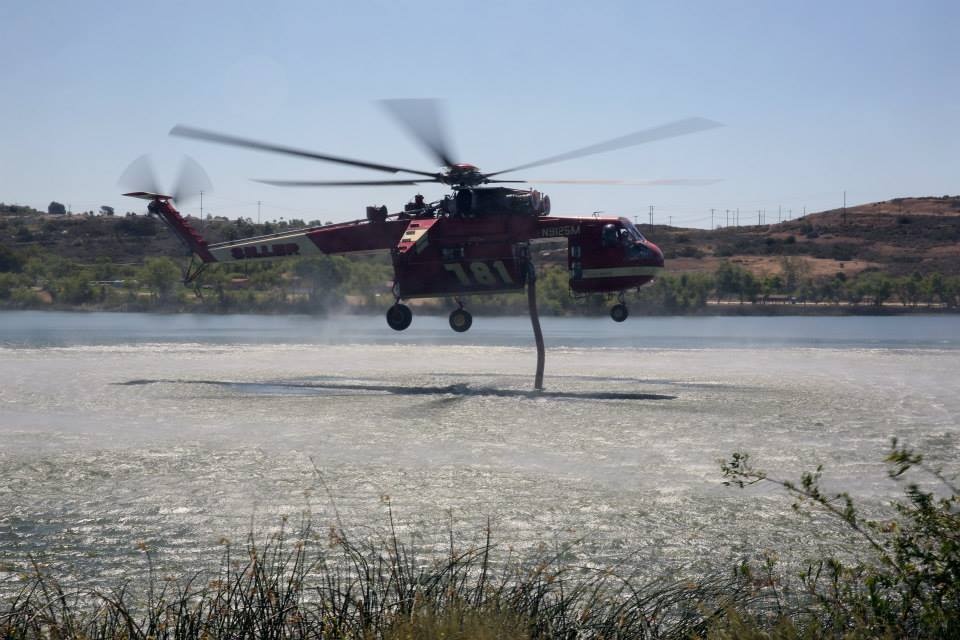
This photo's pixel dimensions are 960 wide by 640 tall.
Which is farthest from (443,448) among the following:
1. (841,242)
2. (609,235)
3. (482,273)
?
(841,242)

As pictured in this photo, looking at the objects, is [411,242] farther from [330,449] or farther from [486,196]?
[330,449]

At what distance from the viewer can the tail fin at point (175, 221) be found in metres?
34.2

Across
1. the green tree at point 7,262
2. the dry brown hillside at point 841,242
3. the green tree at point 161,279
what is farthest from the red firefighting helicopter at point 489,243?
the green tree at point 7,262

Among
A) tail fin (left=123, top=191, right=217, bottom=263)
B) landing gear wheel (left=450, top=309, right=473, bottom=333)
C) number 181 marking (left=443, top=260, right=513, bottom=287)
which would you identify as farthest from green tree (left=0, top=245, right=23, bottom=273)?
number 181 marking (left=443, top=260, right=513, bottom=287)

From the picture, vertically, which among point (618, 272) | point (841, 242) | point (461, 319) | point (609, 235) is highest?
point (841, 242)

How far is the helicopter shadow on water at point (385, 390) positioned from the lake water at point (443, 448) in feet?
0.65

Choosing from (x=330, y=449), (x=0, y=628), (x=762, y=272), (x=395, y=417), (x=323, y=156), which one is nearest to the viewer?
(x=0, y=628)

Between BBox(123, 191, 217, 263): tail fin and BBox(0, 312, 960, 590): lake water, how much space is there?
4.82 metres

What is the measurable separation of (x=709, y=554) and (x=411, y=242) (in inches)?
630

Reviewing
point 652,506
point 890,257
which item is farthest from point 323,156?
point 890,257

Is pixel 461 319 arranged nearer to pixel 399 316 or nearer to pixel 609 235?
pixel 399 316

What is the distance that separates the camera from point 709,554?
13.2m

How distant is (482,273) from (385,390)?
19.3 ft

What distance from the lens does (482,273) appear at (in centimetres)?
2853
